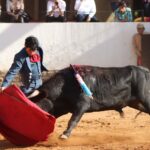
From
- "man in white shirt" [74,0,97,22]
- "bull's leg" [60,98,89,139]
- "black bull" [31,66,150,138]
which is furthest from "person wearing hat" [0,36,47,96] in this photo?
"man in white shirt" [74,0,97,22]

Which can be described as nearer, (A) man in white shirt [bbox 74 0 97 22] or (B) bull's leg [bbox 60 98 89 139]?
(B) bull's leg [bbox 60 98 89 139]

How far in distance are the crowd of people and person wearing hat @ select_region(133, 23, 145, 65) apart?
432 millimetres

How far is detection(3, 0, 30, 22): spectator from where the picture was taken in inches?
650

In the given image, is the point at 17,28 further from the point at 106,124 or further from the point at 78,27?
the point at 106,124

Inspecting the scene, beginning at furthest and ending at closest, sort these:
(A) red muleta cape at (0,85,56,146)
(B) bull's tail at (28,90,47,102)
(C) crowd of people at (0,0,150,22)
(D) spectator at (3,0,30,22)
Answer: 1. (C) crowd of people at (0,0,150,22)
2. (D) spectator at (3,0,30,22)
3. (B) bull's tail at (28,90,47,102)
4. (A) red muleta cape at (0,85,56,146)

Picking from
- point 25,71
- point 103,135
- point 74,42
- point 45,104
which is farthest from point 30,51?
point 74,42

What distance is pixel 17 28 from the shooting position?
16844 mm

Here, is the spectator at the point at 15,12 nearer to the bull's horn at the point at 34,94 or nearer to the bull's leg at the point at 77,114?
the bull's horn at the point at 34,94

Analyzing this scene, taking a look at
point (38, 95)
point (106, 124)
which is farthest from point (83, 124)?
point (38, 95)

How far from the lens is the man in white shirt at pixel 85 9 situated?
17.0 metres

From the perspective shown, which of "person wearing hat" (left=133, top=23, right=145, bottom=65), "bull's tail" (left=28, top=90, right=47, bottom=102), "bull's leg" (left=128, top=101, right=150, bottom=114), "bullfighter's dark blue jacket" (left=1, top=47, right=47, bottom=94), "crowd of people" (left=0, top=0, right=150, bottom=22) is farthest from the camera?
"person wearing hat" (left=133, top=23, right=145, bottom=65)

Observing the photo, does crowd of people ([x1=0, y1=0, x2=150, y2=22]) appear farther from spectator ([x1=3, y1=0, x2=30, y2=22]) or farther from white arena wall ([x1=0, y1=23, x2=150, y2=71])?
white arena wall ([x1=0, y1=23, x2=150, y2=71])

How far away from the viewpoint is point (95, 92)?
35.0 feet

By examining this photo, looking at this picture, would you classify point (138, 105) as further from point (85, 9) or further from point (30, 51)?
point (85, 9)
